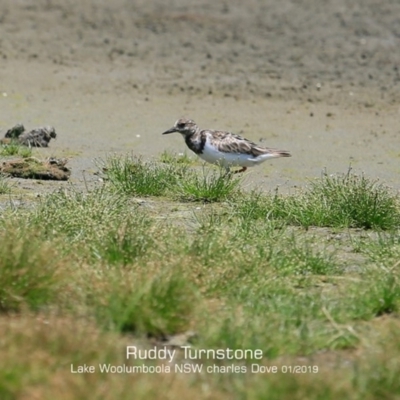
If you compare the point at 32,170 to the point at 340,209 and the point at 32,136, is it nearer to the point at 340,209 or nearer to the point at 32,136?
the point at 32,136

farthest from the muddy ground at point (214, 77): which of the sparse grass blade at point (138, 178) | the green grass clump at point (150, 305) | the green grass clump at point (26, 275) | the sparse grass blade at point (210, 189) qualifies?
the green grass clump at point (150, 305)

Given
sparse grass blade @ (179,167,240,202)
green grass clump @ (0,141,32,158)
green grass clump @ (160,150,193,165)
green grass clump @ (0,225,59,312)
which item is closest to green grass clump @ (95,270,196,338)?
green grass clump @ (0,225,59,312)

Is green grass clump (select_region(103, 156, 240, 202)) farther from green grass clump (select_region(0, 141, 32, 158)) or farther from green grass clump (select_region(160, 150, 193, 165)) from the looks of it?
green grass clump (select_region(0, 141, 32, 158))

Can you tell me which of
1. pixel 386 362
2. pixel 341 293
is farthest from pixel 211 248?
pixel 386 362

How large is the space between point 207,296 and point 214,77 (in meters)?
10.4

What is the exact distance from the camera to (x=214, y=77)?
16.9m

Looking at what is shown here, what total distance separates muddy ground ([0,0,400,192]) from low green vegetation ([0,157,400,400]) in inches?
112

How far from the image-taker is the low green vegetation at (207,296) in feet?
17.3

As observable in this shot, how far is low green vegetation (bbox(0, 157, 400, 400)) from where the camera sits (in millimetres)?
5285

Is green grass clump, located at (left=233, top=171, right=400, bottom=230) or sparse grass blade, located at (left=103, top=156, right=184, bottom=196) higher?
green grass clump, located at (left=233, top=171, right=400, bottom=230)

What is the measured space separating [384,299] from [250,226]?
1658 millimetres

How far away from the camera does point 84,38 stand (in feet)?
60.8

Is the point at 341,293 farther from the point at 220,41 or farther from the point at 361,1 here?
the point at 361,1

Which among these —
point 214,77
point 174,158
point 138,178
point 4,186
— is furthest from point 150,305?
point 214,77
